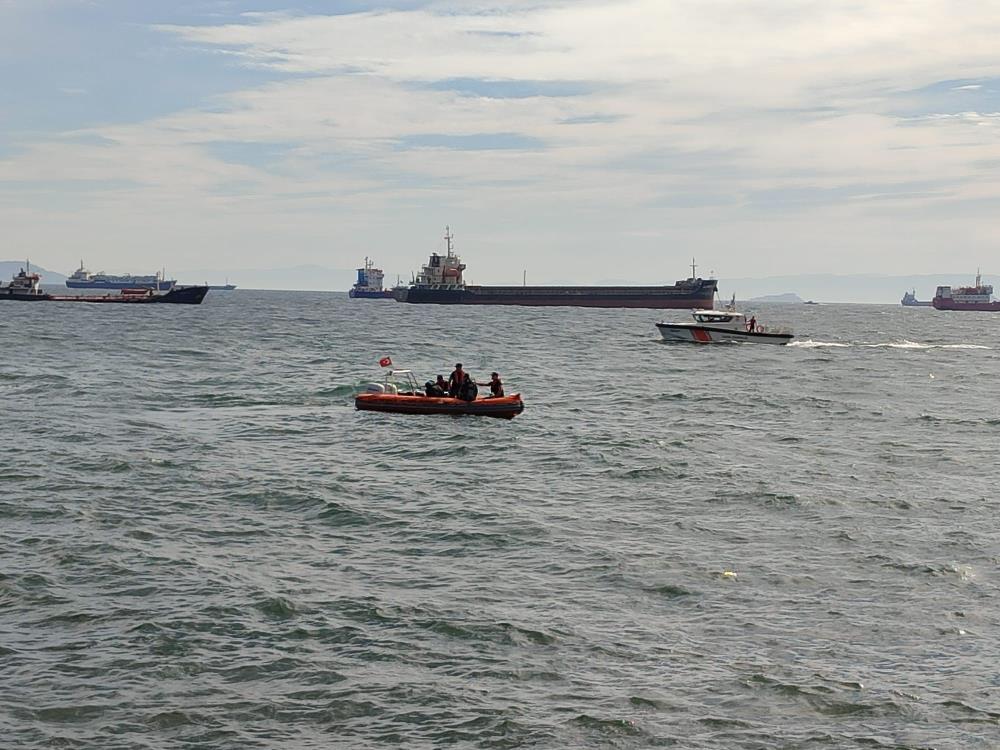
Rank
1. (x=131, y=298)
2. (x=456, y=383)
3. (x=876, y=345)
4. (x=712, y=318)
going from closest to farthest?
(x=456, y=383), (x=712, y=318), (x=876, y=345), (x=131, y=298)

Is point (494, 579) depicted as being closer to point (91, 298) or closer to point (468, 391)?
point (468, 391)

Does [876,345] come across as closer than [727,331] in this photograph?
No

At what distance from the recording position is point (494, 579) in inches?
779

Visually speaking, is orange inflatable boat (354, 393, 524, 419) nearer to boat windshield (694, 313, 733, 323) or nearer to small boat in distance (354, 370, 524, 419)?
small boat in distance (354, 370, 524, 419)

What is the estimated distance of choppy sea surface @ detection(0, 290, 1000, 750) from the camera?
14.0 m

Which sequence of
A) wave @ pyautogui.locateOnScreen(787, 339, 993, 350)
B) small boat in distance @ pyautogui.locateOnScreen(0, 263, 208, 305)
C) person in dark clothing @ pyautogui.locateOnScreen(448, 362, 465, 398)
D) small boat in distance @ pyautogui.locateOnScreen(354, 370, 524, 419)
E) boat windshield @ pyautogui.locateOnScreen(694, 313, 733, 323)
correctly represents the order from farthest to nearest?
small boat in distance @ pyautogui.locateOnScreen(0, 263, 208, 305)
wave @ pyautogui.locateOnScreen(787, 339, 993, 350)
boat windshield @ pyautogui.locateOnScreen(694, 313, 733, 323)
person in dark clothing @ pyautogui.locateOnScreen(448, 362, 465, 398)
small boat in distance @ pyautogui.locateOnScreen(354, 370, 524, 419)

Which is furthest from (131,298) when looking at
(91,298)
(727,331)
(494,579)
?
(494,579)

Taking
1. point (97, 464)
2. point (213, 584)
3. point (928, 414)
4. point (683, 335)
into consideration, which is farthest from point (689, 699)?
point (683, 335)

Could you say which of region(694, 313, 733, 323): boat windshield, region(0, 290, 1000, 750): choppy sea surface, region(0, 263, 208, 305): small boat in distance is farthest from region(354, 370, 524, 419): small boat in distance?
region(0, 263, 208, 305): small boat in distance

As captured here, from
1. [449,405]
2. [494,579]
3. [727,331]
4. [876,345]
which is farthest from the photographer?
[876,345]

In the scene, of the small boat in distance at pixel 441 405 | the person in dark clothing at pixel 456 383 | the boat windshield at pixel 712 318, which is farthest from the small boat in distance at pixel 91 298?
the person in dark clothing at pixel 456 383

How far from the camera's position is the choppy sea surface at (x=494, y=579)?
13969mm

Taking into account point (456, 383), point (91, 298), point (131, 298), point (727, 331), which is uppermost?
point (131, 298)

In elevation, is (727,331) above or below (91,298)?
below
